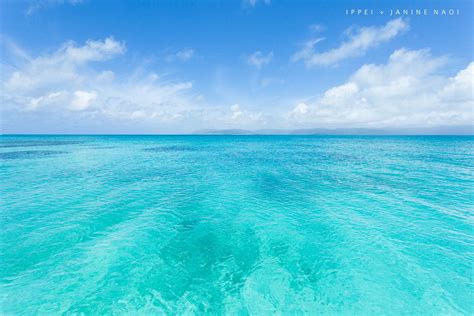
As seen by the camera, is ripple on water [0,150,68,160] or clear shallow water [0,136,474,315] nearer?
clear shallow water [0,136,474,315]

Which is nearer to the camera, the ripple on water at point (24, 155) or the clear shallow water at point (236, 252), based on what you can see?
the clear shallow water at point (236, 252)

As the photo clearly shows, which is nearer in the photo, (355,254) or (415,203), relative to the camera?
(355,254)

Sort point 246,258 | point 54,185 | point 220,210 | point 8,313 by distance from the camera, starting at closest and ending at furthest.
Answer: point 8,313 < point 246,258 < point 220,210 < point 54,185

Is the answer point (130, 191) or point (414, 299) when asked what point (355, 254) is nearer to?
point (414, 299)

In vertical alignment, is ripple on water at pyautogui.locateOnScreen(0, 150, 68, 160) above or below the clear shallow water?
above

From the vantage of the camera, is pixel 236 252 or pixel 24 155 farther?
pixel 24 155

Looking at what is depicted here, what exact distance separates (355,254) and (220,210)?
26.7 ft

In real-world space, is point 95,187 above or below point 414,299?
above

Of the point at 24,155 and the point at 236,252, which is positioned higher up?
Answer: the point at 24,155

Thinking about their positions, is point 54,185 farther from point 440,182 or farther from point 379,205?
point 440,182

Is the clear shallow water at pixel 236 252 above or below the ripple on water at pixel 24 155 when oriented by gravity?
below

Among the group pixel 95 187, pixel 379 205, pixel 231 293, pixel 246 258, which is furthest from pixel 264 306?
pixel 95 187

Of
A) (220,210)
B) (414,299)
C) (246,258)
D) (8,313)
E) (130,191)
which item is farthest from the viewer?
(130,191)

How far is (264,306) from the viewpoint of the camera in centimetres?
628
